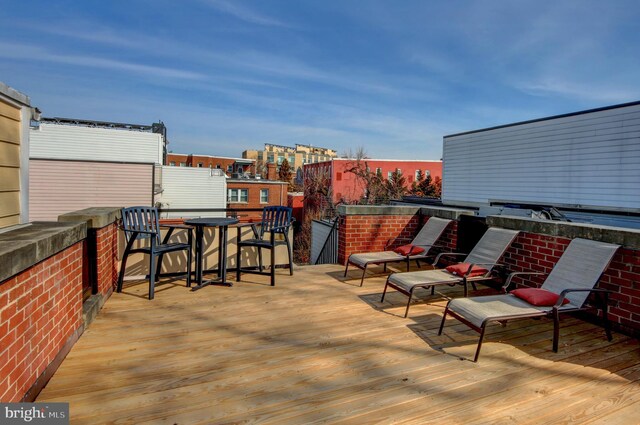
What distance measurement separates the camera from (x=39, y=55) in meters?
14.9

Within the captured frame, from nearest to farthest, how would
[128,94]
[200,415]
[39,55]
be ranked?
[200,415]
[39,55]
[128,94]

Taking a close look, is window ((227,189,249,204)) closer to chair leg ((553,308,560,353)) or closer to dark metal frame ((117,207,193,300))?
dark metal frame ((117,207,193,300))

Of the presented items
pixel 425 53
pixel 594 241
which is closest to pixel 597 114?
pixel 425 53

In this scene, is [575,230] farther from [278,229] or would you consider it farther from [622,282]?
[278,229]

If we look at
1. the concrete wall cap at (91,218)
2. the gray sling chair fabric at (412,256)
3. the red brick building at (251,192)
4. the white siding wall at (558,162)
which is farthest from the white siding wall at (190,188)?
the concrete wall cap at (91,218)

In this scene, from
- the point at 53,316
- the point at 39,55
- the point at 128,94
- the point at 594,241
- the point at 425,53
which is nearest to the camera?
the point at 53,316

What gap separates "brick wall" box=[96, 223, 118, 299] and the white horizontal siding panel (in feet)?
42.6

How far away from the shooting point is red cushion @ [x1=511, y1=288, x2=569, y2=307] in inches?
113

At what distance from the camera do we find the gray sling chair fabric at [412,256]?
465cm

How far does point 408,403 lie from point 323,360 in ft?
2.41

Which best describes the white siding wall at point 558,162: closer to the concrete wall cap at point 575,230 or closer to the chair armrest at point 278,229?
the concrete wall cap at point 575,230

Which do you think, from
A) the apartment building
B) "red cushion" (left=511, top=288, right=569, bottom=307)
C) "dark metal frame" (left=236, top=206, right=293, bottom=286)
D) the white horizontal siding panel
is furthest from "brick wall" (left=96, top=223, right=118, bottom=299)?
the apartment building

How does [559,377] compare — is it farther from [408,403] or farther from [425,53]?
[425,53]

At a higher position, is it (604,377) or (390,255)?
(390,255)
